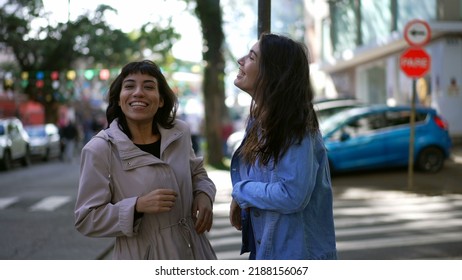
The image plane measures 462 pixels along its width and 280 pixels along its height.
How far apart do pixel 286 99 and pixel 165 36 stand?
15812mm

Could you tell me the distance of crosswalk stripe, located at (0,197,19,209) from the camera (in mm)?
10938

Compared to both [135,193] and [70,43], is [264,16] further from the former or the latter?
[70,43]

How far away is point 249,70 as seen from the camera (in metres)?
2.42

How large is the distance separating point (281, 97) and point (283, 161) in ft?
0.70

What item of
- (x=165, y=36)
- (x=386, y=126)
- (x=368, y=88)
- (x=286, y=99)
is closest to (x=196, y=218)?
(x=286, y=99)

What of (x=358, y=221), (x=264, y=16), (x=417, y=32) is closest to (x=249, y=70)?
(x=264, y=16)

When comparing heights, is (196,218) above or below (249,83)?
below

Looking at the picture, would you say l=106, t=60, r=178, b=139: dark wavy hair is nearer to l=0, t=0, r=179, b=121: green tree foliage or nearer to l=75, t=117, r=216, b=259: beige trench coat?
l=75, t=117, r=216, b=259: beige trench coat

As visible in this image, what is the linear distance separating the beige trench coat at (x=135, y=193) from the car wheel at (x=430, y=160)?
33.9ft

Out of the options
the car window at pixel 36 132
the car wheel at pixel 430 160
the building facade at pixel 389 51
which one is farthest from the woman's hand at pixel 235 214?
the car window at pixel 36 132

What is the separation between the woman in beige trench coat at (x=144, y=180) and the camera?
101 inches

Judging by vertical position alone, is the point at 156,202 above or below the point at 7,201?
above
